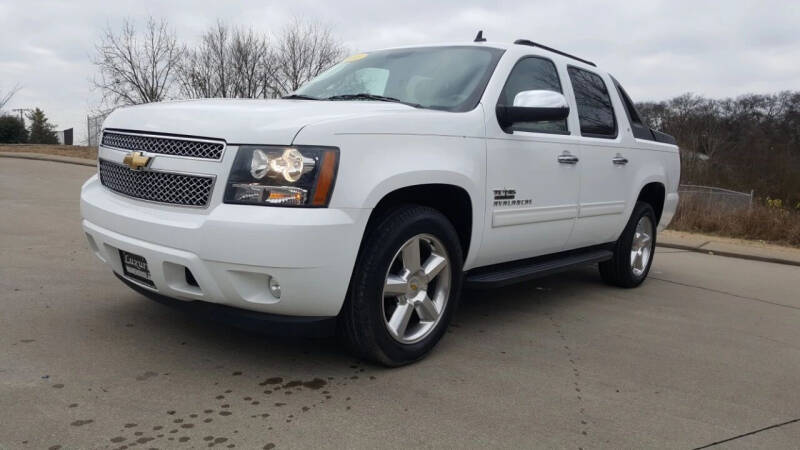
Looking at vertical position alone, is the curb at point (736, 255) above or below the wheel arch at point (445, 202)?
below

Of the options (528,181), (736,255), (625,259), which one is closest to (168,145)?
(528,181)

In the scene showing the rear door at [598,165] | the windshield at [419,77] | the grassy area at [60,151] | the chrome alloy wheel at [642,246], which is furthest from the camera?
the grassy area at [60,151]

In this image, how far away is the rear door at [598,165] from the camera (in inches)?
181

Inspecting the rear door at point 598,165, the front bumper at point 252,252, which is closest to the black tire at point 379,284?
the front bumper at point 252,252

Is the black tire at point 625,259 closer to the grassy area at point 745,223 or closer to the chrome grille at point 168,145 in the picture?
the chrome grille at point 168,145

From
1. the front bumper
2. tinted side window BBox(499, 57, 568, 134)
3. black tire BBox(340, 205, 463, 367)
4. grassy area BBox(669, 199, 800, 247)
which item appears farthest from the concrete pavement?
grassy area BBox(669, 199, 800, 247)

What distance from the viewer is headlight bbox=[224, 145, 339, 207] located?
2.71m

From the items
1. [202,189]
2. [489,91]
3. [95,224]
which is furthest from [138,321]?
[489,91]

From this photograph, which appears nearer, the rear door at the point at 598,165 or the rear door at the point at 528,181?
the rear door at the point at 528,181

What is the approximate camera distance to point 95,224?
10.9ft

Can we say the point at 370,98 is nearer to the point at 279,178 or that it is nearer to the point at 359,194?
the point at 359,194

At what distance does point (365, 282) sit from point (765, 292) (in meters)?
5.08

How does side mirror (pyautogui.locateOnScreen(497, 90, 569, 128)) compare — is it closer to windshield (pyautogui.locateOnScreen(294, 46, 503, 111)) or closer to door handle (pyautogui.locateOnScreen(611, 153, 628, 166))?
windshield (pyautogui.locateOnScreen(294, 46, 503, 111))

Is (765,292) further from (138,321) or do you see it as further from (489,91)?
(138,321)
